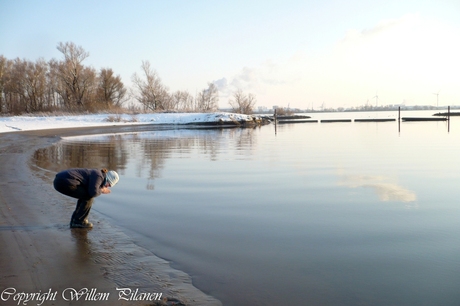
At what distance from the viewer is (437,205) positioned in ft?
28.2

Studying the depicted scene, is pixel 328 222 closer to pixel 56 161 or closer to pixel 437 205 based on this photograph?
pixel 437 205

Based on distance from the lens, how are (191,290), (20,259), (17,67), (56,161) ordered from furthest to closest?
(17,67), (56,161), (20,259), (191,290)

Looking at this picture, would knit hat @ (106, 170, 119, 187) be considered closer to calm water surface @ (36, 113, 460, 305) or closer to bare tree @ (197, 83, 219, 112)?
calm water surface @ (36, 113, 460, 305)

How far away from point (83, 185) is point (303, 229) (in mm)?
3691

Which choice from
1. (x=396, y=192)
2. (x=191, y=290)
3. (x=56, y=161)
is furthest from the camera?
(x=56, y=161)

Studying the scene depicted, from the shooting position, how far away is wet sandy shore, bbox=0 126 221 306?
168 inches

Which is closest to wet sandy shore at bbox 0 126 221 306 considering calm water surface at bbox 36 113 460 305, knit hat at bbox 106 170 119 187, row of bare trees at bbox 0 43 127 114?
calm water surface at bbox 36 113 460 305

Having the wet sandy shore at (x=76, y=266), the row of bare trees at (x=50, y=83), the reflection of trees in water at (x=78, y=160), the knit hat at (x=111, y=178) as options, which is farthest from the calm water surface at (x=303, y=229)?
the row of bare trees at (x=50, y=83)

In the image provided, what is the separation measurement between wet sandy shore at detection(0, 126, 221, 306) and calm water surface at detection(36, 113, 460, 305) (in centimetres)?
33

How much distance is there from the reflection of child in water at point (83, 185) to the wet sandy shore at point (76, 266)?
246 millimetres

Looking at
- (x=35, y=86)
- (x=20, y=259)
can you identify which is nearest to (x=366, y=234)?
(x=20, y=259)

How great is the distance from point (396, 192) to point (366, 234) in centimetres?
373

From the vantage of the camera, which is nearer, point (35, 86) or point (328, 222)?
point (328, 222)

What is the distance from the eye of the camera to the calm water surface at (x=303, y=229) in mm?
4797
